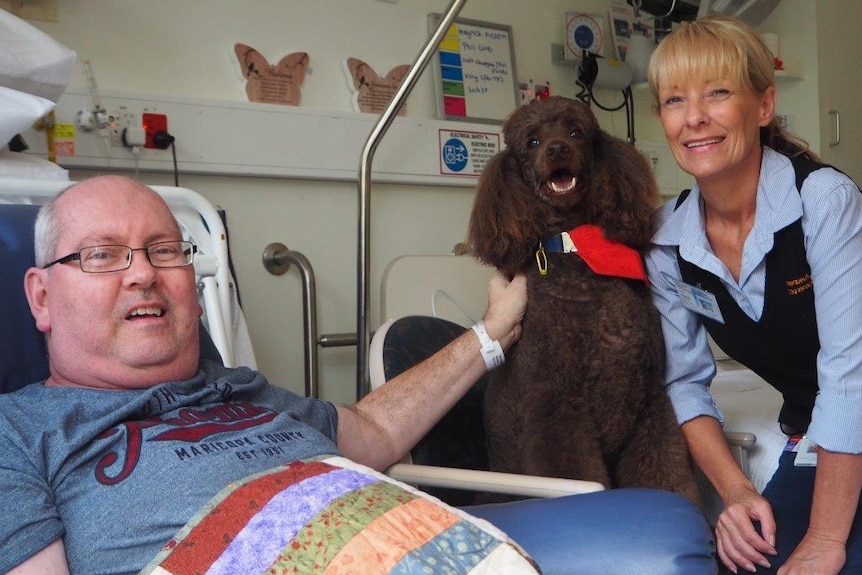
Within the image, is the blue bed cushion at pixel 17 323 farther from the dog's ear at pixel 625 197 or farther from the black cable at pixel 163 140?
the dog's ear at pixel 625 197

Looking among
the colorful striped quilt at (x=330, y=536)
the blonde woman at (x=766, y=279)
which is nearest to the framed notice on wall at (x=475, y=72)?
the blonde woman at (x=766, y=279)

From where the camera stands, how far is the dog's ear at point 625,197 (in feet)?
4.93

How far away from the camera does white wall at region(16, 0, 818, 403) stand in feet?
6.91

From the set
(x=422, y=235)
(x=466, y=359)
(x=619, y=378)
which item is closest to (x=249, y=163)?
(x=422, y=235)

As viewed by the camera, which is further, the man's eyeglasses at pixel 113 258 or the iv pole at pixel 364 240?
the iv pole at pixel 364 240

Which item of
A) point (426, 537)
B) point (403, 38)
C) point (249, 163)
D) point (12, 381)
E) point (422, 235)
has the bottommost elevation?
point (426, 537)

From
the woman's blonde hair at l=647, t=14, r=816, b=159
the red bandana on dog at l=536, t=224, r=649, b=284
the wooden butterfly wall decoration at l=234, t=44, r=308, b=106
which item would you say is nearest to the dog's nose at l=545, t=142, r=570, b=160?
the red bandana on dog at l=536, t=224, r=649, b=284

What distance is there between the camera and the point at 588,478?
144 centimetres

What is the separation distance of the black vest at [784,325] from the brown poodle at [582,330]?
0.42ft

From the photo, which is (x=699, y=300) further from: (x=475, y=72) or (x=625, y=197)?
(x=475, y=72)

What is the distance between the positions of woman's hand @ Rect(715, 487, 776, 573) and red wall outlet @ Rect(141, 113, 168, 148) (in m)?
1.55

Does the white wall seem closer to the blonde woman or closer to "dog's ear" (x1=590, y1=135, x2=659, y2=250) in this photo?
"dog's ear" (x1=590, y1=135, x2=659, y2=250)

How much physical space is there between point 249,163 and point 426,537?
1.61 meters

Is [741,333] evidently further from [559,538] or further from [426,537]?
[426,537]
